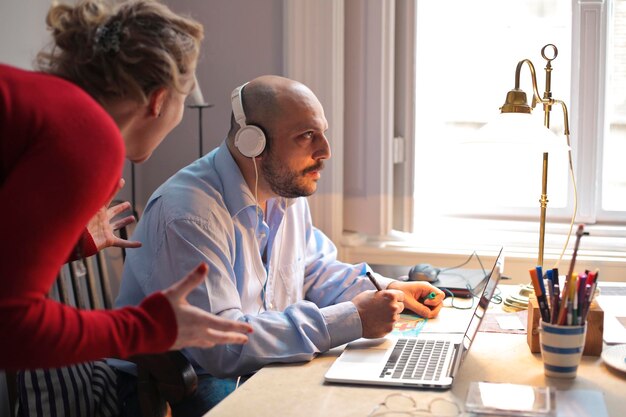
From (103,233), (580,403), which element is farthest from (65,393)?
(580,403)

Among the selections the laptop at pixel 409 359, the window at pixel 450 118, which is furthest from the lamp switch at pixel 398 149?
the laptop at pixel 409 359

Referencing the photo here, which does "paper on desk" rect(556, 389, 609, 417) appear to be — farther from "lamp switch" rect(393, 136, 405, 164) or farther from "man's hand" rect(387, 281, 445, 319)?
"lamp switch" rect(393, 136, 405, 164)

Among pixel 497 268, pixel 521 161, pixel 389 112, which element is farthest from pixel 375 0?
pixel 497 268

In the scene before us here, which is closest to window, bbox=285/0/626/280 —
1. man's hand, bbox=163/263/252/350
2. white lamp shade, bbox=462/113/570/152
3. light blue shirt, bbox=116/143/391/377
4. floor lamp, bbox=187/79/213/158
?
floor lamp, bbox=187/79/213/158

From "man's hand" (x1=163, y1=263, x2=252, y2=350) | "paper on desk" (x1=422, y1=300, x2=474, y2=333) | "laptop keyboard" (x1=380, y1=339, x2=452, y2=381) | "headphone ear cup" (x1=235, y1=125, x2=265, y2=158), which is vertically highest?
"headphone ear cup" (x1=235, y1=125, x2=265, y2=158)

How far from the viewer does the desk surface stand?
1.27 meters

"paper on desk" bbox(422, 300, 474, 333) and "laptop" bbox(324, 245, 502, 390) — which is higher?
"laptop" bbox(324, 245, 502, 390)

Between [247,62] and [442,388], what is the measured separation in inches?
68.4

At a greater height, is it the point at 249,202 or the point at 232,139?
the point at 232,139

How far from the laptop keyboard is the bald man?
2.7 inches

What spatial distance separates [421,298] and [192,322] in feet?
3.27

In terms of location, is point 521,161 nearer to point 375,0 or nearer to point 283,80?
point 375,0

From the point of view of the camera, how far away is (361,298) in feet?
5.48

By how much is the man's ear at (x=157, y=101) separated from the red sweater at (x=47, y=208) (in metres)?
0.15
